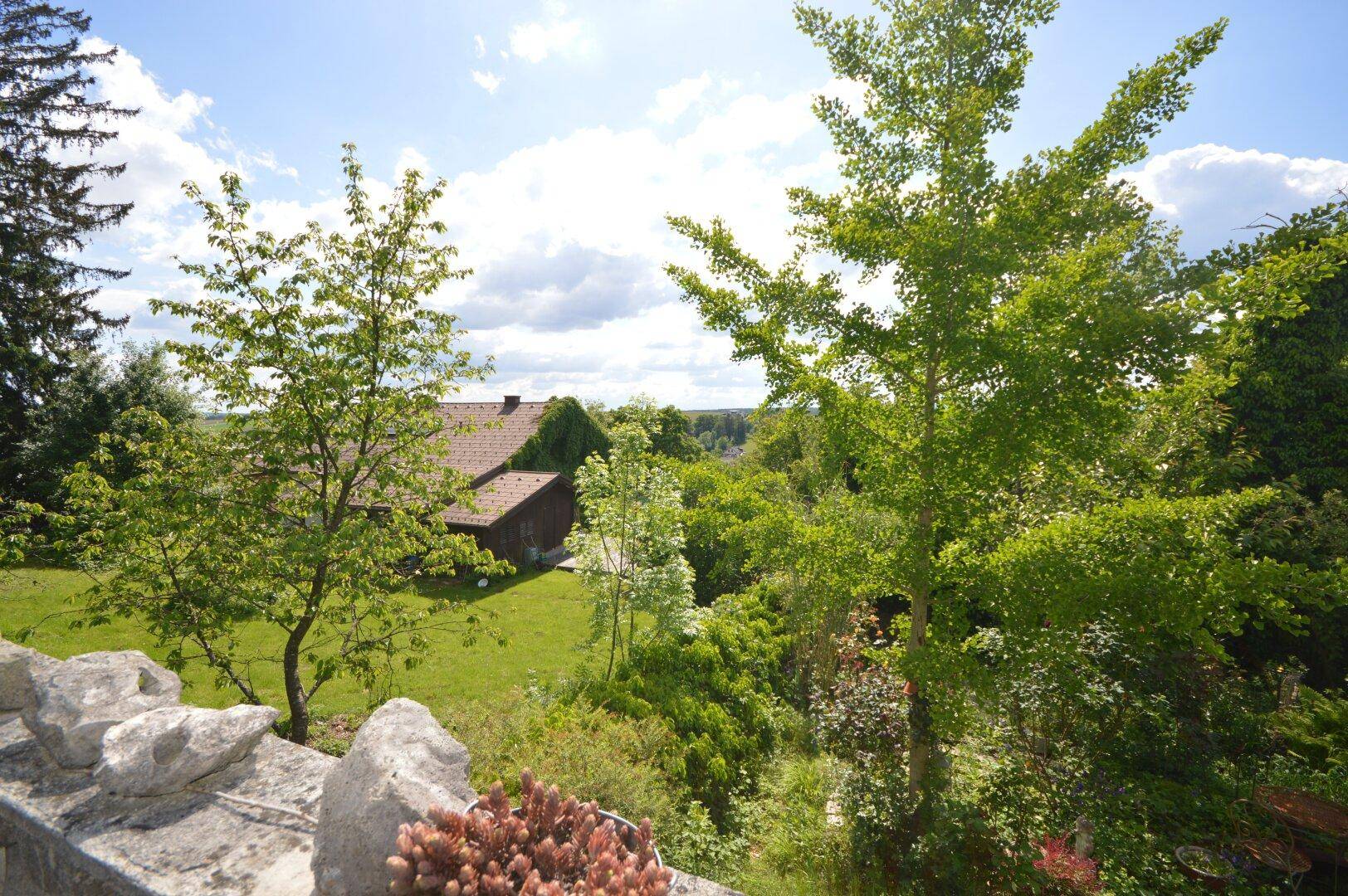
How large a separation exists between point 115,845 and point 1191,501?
7193 mm

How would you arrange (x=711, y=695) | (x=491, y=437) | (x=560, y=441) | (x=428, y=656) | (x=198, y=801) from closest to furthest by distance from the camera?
(x=198, y=801)
(x=711, y=695)
(x=428, y=656)
(x=491, y=437)
(x=560, y=441)

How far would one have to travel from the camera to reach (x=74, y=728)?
3096mm

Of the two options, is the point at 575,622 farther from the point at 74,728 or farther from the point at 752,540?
the point at 74,728

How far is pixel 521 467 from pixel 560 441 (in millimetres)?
3264

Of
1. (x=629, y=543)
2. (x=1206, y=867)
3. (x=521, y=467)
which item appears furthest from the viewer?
(x=521, y=467)

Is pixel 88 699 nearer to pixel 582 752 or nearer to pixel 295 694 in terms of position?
pixel 295 694

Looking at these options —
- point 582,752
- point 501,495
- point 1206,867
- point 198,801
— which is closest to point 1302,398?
point 1206,867

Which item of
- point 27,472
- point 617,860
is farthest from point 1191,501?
point 27,472

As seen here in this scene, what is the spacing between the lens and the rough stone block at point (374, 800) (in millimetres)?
2244

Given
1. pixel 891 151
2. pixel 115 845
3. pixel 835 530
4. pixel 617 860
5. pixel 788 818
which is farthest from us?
pixel 788 818

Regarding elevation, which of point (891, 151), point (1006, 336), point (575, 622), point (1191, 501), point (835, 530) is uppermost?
point (891, 151)

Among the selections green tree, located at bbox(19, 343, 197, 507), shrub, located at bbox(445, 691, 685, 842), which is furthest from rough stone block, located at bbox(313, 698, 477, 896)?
green tree, located at bbox(19, 343, 197, 507)

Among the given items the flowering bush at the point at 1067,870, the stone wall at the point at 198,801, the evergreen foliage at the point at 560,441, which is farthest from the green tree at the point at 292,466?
the evergreen foliage at the point at 560,441

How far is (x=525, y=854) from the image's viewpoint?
7.12ft
